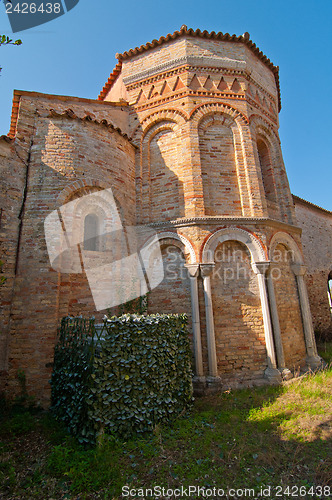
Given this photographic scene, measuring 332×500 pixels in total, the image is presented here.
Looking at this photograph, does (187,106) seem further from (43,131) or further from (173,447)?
(173,447)

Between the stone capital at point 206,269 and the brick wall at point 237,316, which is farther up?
the stone capital at point 206,269

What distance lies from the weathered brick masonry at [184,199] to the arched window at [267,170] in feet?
0.15

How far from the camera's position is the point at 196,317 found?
7250 mm

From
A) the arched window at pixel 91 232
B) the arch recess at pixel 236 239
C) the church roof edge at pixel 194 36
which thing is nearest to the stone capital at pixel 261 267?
the arch recess at pixel 236 239

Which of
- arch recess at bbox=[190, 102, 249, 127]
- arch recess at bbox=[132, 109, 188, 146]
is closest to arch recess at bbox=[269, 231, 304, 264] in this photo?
arch recess at bbox=[190, 102, 249, 127]

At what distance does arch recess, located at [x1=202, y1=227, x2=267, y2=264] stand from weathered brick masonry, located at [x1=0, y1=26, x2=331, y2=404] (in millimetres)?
30

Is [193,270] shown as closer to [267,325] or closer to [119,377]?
[267,325]

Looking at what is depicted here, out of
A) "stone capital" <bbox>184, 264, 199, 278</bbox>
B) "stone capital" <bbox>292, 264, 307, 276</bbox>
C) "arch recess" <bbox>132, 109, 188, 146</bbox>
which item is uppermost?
"arch recess" <bbox>132, 109, 188, 146</bbox>

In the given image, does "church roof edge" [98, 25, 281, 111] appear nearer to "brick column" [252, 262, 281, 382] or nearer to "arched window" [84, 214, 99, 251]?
"arched window" [84, 214, 99, 251]

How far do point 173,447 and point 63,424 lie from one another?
84.5 inches

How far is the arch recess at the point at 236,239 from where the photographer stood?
7.76 m

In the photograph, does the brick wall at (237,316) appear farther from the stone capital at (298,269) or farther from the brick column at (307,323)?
the brick column at (307,323)

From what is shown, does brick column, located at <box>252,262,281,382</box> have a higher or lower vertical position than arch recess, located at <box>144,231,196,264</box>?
lower

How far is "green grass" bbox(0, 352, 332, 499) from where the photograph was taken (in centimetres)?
362
